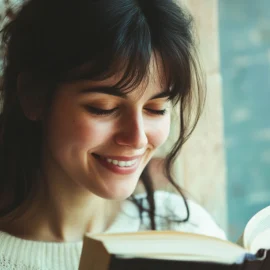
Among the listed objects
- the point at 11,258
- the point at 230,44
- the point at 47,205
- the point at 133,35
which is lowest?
the point at 11,258

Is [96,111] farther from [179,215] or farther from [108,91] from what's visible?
[179,215]

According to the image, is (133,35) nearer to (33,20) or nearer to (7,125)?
(33,20)

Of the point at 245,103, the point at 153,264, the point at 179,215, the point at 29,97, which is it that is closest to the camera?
the point at 153,264

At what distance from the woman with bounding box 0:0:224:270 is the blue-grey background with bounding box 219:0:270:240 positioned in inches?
26.4

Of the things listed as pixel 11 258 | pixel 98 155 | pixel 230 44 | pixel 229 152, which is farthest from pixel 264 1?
pixel 11 258

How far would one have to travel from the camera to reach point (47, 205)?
43.9 inches

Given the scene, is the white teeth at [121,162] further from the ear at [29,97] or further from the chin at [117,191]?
the ear at [29,97]

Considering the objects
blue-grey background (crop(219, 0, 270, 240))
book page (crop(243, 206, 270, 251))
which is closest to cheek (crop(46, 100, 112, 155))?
book page (crop(243, 206, 270, 251))

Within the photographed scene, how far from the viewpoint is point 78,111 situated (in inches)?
35.6

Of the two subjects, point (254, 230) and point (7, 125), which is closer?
point (254, 230)

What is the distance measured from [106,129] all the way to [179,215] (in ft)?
1.34

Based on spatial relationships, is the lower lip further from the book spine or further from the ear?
the book spine

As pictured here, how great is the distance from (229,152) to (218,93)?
32 cm

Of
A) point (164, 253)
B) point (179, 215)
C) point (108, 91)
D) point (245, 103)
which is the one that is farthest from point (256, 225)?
point (245, 103)
